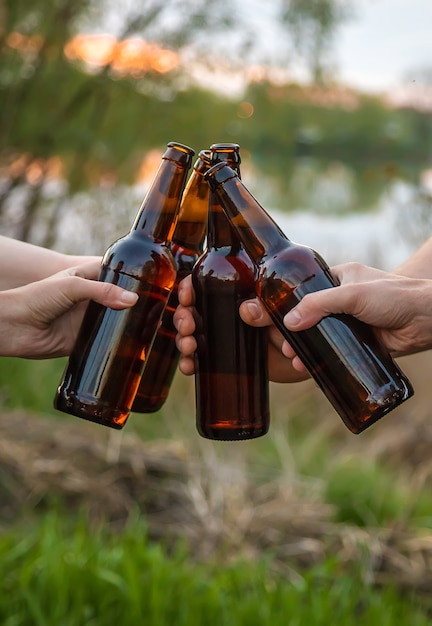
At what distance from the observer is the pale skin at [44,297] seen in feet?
4.54

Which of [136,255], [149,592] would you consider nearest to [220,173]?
[136,255]

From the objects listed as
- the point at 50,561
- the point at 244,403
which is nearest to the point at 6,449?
the point at 50,561

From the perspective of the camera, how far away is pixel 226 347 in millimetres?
1418

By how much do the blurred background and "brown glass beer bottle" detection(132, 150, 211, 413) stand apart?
3.16 ft

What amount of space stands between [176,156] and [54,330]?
448 millimetres

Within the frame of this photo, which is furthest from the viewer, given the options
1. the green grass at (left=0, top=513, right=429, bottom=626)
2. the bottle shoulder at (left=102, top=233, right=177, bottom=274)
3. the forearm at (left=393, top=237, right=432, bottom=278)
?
the green grass at (left=0, top=513, right=429, bottom=626)

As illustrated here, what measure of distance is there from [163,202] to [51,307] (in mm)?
285

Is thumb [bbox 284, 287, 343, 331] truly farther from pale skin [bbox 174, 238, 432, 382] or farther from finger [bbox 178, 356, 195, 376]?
finger [bbox 178, 356, 195, 376]

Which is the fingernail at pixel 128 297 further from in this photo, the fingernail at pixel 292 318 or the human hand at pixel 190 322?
the fingernail at pixel 292 318

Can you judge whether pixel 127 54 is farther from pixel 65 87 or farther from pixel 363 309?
pixel 363 309

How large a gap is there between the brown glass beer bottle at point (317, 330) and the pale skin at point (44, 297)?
24cm

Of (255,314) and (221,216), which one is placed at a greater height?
(221,216)

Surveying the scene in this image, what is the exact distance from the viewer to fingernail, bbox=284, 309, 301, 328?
1307mm

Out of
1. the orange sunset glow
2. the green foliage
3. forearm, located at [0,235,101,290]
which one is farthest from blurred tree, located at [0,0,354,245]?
forearm, located at [0,235,101,290]
